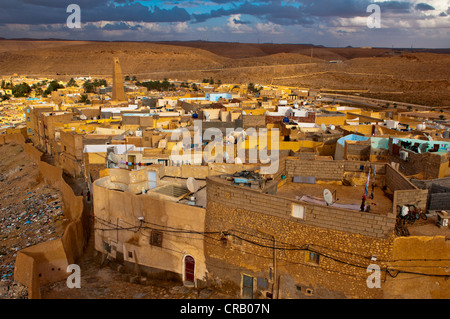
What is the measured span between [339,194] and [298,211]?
2361 mm

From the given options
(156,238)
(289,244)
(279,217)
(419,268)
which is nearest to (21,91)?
(156,238)

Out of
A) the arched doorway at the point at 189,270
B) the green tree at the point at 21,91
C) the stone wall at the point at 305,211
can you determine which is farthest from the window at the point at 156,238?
the green tree at the point at 21,91

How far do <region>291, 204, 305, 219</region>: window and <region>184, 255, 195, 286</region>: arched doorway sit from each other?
295 centimetres

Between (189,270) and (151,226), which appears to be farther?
(151,226)

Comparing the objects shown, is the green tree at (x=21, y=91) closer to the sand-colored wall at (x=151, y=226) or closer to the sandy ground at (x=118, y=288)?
the sand-colored wall at (x=151, y=226)

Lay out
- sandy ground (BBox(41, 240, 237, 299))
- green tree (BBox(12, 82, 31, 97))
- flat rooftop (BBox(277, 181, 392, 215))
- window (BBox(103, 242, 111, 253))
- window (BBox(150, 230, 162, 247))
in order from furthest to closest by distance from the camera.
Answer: green tree (BBox(12, 82, 31, 97)), window (BBox(103, 242, 111, 253)), window (BBox(150, 230, 162, 247)), sandy ground (BBox(41, 240, 237, 299)), flat rooftop (BBox(277, 181, 392, 215))

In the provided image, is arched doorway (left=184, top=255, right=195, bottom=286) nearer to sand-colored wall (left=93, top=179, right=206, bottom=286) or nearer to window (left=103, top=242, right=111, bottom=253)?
sand-colored wall (left=93, top=179, right=206, bottom=286)

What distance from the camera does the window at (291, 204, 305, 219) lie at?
7422 mm

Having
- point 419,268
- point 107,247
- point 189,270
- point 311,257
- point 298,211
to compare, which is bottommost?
point 107,247

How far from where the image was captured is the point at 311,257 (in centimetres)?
745

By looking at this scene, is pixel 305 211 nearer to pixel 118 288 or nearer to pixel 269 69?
pixel 118 288

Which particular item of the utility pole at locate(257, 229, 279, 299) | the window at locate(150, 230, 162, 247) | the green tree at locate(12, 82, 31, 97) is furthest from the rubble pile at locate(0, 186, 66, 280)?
the green tree at locate(12, 82, 31, 97)

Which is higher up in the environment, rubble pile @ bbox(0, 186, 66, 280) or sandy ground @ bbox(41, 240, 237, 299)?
sandy ground @ bbox(41, 240, 237, 299)

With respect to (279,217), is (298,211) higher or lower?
higher
